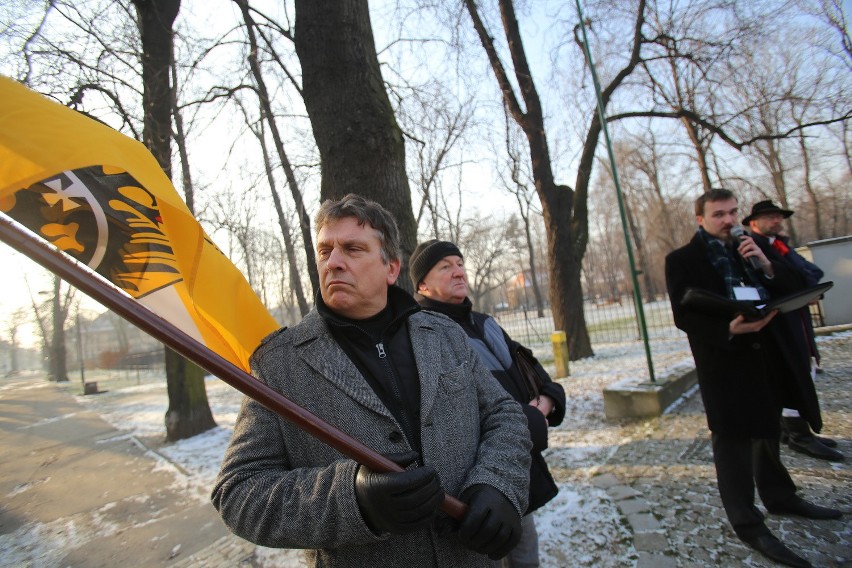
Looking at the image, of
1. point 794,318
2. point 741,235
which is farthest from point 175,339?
point 794,318

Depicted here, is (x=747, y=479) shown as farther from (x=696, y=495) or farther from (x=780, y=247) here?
(x=780, y=247)

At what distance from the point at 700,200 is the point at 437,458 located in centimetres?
271

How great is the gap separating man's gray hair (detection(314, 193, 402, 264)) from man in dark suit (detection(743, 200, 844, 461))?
2.96 m

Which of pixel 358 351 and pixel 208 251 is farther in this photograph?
pixel 208 251

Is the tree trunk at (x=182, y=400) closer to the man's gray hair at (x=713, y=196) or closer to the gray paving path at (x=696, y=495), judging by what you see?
the gray paving path at (x=696, y=495)

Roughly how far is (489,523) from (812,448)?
396cm

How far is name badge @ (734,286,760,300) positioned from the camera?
2684 mm

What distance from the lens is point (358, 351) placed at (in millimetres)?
1521

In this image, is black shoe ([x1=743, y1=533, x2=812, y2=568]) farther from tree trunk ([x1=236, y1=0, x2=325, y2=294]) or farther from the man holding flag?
tree trunk ([x1=236, y1=0, x2=325, y2=294])

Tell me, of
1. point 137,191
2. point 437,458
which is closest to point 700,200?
point 437,458

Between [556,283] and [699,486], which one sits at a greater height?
[556,283]

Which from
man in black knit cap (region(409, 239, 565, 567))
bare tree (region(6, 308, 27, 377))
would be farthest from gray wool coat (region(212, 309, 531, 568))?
bare tree (region(6, 308, 27, 377))

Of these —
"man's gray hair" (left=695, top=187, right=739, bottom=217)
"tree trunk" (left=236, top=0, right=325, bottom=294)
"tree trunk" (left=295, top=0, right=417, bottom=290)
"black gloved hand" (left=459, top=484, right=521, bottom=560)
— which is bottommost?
"black gloved hand" (left=459, top=484, right=521, bottom=560)

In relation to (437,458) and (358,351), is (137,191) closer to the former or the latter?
(358,351)
